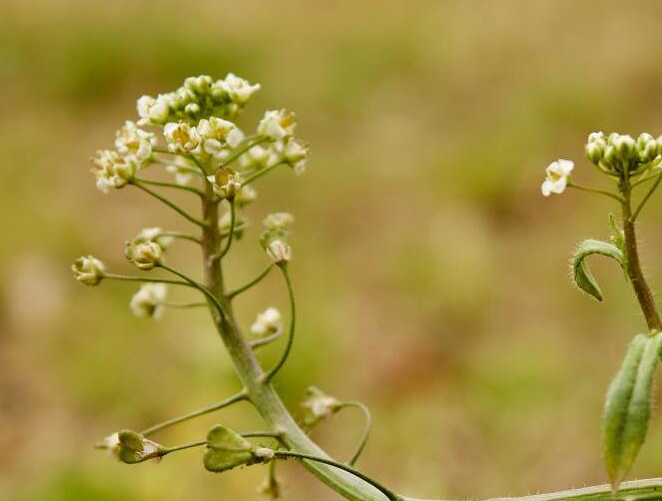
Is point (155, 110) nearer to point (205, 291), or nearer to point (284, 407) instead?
point (205, 291)

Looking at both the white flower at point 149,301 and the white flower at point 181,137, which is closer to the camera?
the white flower at point 181,137

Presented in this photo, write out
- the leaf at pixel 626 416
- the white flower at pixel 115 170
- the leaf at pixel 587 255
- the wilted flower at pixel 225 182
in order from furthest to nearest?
the white flower at pixel 115 170 → the wilted flower at pixel 225 182 → the leaf at pixel 587 255 → the leaf at pixel 626 416

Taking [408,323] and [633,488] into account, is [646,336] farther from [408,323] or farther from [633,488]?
[408,323]

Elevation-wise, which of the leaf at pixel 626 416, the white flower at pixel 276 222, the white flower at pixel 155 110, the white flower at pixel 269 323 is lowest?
the leaf at pixel 626 416

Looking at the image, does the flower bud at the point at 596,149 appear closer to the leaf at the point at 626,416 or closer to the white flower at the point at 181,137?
the leaf at the point at 626,416

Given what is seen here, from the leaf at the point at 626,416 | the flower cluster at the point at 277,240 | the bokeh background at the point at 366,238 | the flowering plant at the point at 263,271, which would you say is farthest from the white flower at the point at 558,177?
the bokeh background at the point at 366,238

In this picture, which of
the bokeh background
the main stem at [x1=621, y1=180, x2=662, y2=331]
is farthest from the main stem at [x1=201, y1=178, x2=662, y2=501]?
the bokeh background

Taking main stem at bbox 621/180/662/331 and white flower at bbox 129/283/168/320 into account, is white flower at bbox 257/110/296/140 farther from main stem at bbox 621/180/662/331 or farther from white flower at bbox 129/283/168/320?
main stem at bbox 621/180/662/331
